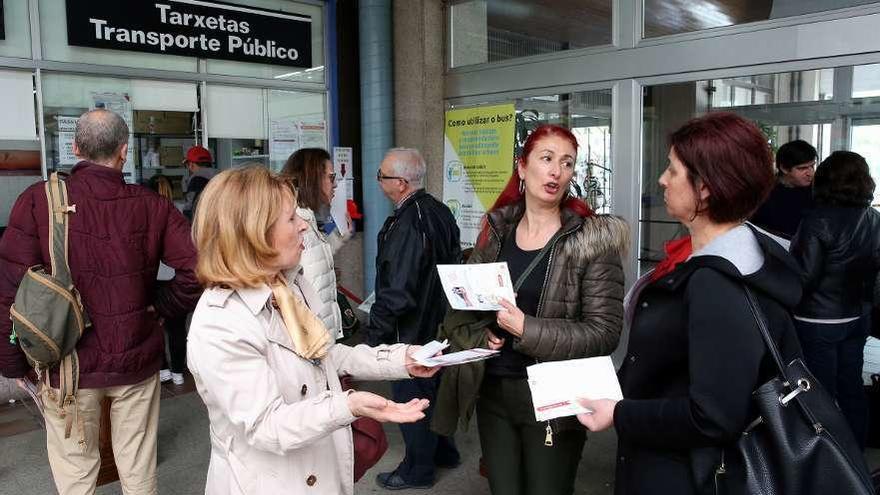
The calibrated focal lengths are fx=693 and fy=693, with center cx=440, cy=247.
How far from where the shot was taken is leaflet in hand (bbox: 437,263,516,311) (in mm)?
2418

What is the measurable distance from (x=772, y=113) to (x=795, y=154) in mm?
428

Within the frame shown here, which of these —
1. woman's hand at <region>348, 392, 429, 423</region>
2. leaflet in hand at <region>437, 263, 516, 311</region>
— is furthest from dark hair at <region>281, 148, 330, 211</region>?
woman's hand at <region>348, 392, 429, 423</region>

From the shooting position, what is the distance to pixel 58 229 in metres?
2.85

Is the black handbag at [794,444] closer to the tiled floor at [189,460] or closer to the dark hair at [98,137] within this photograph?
the tiled floor at [189,460]

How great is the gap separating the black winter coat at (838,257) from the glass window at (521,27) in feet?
7.48

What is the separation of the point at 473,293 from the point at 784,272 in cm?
105

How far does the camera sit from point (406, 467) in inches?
154

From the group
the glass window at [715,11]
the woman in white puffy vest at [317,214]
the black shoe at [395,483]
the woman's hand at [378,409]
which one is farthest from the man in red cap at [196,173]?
the woman's hand at [378,409]

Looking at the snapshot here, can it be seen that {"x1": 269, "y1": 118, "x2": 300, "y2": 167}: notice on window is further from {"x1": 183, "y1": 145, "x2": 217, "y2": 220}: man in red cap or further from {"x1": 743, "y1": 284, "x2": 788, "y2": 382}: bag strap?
{"x1": 743, "y1": 284, "x2": 788, "y2": 382}: bag strap

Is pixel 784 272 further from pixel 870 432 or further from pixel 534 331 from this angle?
pixel 870 432

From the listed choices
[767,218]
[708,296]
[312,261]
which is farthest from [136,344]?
[767,218]

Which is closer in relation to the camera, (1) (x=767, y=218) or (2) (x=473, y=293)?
(2) (x=473, y=293)

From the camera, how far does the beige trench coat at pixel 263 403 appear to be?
1.68 meters

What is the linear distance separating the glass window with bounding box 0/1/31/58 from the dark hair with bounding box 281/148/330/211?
292cm
